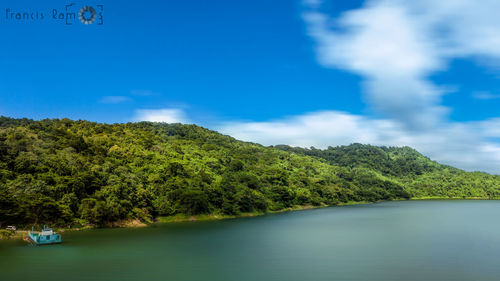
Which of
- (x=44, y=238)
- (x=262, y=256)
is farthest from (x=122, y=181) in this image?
(x=262, y=256)

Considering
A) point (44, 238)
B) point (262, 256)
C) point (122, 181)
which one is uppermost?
point (122, 181)

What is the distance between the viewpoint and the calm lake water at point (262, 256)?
2759cm

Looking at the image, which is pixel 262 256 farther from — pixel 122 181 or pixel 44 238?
pixel 122 181

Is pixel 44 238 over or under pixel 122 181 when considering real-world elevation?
under

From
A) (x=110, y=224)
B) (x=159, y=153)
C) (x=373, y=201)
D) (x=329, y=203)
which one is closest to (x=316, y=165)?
(x=373, y=201)

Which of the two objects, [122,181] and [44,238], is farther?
[122,181]

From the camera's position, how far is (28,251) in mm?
36656

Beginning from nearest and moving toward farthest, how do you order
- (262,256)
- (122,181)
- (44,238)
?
(262,256)
(44,238)
(122,181)

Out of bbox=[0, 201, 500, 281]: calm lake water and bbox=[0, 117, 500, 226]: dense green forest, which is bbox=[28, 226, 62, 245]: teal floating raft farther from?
bbox=[0, 117, 500, 226]: dense green forest

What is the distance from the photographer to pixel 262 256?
116 ft

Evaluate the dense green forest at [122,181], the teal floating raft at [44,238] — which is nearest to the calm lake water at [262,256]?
the teal floating raft at [44,238]

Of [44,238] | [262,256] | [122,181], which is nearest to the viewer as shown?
[262,256]

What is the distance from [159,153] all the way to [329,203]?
6659cm

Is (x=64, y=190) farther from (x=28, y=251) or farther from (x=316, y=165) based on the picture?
(x=316, y=165)
